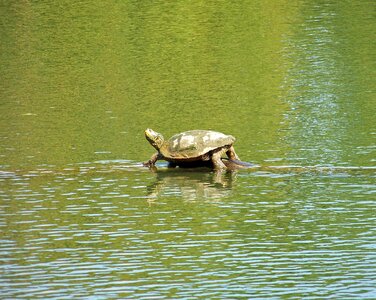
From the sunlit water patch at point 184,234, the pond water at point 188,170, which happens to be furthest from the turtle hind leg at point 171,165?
the sunlit water patch at point 184,234

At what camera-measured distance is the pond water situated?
18797mm

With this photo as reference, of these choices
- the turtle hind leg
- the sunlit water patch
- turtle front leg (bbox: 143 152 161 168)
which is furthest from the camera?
the turtle hind leg

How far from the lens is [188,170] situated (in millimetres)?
27500

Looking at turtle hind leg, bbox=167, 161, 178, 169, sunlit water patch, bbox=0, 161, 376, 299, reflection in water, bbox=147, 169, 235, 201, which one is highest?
turtle hind leg, bbox=167, 161, 178, 169

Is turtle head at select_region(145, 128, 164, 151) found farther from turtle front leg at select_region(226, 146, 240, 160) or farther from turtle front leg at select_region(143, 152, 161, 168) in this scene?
turtle front leg at select_region(226, 146, 240, 160)

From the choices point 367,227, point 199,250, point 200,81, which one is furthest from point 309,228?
point 200,81

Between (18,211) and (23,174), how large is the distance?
3555mm

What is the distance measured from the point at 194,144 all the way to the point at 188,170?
0.89 meters

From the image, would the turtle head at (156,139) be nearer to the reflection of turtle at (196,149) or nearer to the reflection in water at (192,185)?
the reflection of turtle at (196,149)

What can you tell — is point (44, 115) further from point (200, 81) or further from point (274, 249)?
point (274, 249)

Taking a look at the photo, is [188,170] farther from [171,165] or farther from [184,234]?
[184,234]

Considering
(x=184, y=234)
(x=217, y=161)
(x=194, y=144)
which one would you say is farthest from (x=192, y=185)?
(x=184, y=234)

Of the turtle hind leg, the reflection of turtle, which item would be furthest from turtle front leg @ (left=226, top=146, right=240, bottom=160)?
the turtle hind leg

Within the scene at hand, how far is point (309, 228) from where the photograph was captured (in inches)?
844
